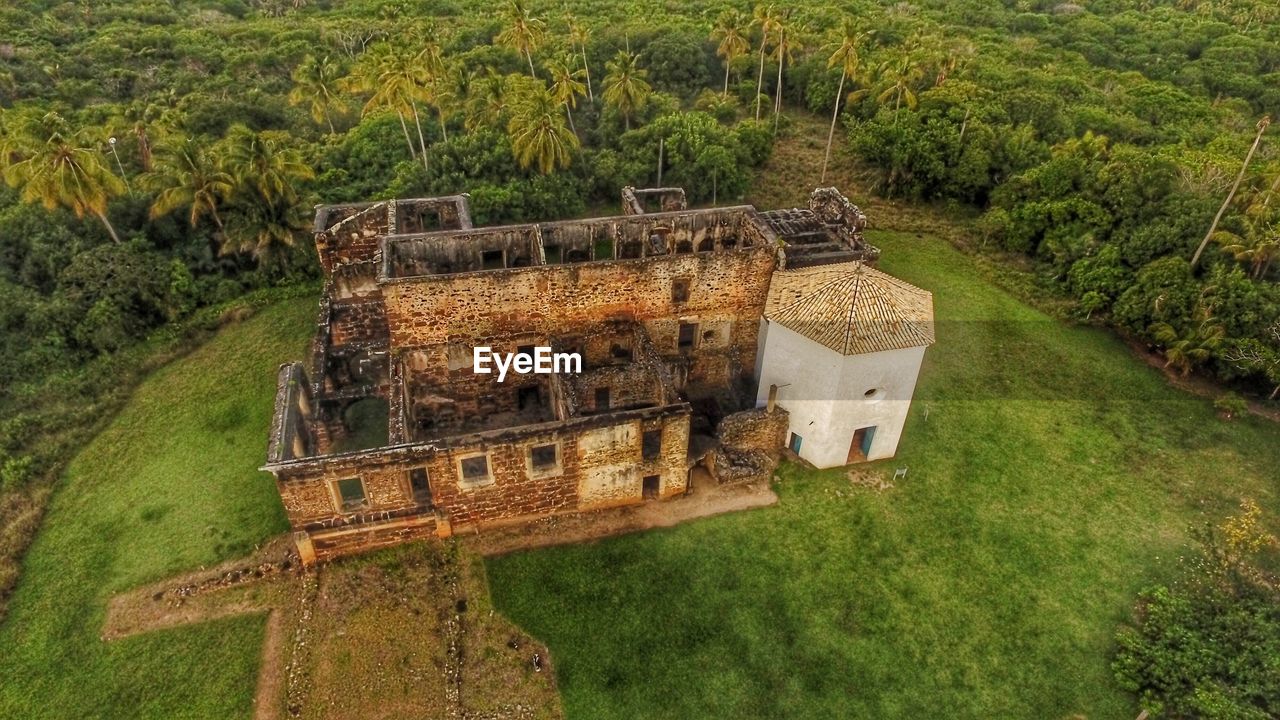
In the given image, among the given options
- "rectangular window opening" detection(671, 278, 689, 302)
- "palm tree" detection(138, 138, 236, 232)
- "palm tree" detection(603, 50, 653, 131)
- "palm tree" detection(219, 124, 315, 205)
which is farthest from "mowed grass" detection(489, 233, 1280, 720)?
"palm tree" detection(603, 50, 653, 131)

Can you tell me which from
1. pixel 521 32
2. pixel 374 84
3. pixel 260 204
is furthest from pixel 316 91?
pixel 521 32

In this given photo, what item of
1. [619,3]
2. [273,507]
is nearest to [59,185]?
[273,507]

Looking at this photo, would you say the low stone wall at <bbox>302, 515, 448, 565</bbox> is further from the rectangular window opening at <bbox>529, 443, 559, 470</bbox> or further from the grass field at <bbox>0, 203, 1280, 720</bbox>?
the rectangular window opening at <bbox>529, 443, 559, 470</bbox>

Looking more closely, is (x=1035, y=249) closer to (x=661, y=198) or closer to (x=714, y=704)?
(x=661, y=198)

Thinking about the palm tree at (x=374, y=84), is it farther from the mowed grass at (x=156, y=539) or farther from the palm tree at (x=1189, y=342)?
the palm tree at (x=1189, y=342)

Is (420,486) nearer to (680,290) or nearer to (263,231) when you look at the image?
(680,290)
